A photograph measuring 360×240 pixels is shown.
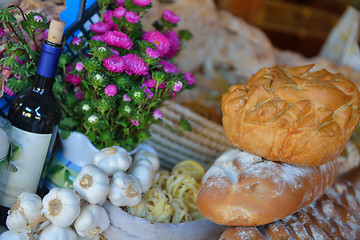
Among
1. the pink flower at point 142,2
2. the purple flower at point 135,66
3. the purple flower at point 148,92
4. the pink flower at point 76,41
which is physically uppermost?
the pink flower at point 142,2

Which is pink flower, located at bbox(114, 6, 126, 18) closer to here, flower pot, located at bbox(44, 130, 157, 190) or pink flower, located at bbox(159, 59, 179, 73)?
pink flower, located at bbox(159, 59, 179, 73)

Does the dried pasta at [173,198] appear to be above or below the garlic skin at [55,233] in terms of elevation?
below

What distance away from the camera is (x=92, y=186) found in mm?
715

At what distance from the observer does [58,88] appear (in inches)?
32.4

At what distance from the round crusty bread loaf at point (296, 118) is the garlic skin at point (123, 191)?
0.24 metres

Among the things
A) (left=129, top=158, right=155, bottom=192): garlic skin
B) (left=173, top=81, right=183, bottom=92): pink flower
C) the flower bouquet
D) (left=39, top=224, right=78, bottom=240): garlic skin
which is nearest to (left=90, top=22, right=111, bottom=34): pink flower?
the flower bouquet

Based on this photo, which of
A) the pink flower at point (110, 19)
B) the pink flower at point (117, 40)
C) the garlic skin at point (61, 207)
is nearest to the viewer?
the garlic skin at point (61, 207)

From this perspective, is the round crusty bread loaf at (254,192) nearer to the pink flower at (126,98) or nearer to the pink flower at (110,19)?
the pink flower at (126,98)

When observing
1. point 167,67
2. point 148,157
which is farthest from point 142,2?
point 148,157

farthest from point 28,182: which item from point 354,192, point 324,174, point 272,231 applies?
point 354,192

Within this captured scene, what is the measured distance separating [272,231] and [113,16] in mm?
596

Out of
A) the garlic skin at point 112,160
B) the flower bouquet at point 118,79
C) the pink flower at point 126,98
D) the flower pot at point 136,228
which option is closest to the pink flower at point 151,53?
the flower bouquet at point 118,79

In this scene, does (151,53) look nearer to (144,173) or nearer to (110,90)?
(110,90)

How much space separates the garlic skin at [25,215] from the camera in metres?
0.68
